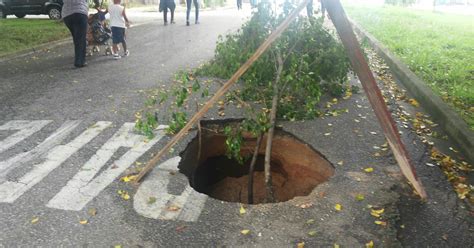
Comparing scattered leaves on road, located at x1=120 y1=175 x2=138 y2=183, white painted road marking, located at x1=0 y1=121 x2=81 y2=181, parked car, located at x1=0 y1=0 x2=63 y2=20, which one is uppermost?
parked car, located at x1=0 y1=0 x2=63 y2=20

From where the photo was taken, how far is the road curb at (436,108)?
4441 mm

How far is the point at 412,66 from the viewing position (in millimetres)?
7750

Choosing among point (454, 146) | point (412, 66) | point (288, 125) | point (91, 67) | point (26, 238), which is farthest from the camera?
point (91, 67)

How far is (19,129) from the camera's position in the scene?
509cm

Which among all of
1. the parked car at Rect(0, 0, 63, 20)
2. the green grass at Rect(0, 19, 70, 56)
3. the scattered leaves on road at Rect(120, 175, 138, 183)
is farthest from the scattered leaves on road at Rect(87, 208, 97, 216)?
the parked car at Rect(0, 0, 63, 20)

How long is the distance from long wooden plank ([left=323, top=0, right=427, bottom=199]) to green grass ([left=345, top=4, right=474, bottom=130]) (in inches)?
71.9

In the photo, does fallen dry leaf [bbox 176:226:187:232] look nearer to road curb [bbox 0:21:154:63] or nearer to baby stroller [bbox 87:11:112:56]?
baby stroller [bbox 87:11:112:56]

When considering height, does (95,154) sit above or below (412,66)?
below

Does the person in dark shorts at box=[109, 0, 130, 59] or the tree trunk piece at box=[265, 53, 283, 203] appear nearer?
the tree trunk piece at box=[265, 53, 283, 203]

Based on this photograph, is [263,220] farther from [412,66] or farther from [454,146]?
[412,66]

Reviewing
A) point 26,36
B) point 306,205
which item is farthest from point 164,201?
point 26,36

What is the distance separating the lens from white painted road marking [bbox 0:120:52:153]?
15.3ft

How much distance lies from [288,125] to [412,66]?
4015 millimetres

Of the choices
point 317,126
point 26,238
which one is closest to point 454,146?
point 317,126
